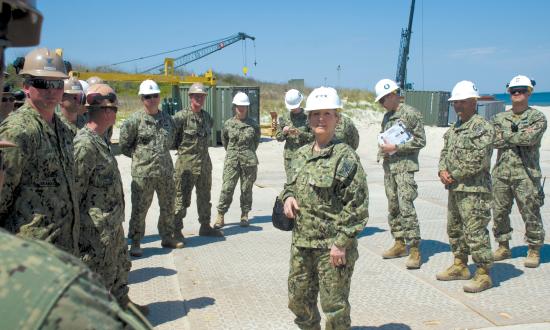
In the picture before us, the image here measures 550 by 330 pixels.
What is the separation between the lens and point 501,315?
445 centimetres

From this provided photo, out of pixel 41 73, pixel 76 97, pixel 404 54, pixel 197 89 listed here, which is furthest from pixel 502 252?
pixel 404 54

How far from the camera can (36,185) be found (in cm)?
292

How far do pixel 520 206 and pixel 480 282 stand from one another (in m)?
1.41

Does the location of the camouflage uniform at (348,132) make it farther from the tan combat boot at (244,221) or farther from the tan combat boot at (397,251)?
the tan combat boot at (244,221)

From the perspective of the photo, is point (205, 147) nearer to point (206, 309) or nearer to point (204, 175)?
point (204, 175)

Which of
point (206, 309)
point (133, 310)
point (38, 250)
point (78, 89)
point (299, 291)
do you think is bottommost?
point (206, 309)

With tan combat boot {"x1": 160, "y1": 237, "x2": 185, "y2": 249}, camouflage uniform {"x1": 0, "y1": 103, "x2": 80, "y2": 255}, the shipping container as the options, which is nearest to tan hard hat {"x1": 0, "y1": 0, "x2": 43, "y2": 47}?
camouflage uniform {"x1": 0, "y1": 103, "x2": 80, "y2": 255}

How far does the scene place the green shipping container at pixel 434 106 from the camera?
1060 inches

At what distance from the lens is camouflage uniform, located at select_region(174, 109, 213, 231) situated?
7191 millimetres

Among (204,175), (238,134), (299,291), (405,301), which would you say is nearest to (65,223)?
(299,291)

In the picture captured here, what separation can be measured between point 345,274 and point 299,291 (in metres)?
0.33

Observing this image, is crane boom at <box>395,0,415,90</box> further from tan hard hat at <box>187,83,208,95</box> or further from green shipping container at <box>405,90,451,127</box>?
tan hard hat at <box>187,83,208,95</box>

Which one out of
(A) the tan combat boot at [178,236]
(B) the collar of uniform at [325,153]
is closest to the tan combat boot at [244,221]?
(A) the tan combat boot at [178,236]

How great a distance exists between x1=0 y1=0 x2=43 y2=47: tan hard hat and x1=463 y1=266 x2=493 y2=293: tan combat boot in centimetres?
455
